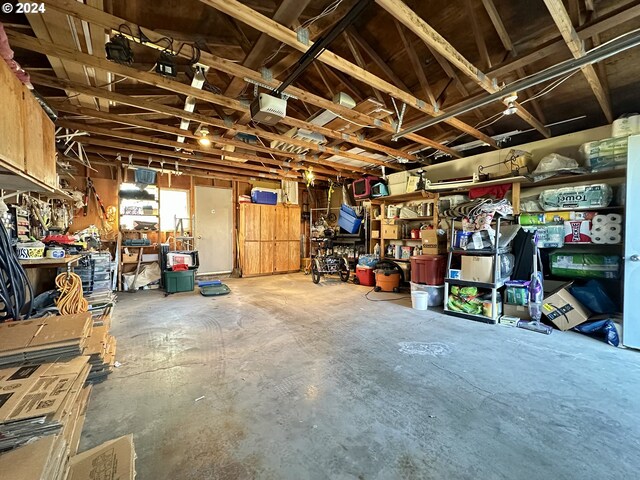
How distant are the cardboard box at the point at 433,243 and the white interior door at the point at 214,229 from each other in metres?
5.40

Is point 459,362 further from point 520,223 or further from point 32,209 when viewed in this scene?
point 32,209

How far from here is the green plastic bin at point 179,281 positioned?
18.1 ft

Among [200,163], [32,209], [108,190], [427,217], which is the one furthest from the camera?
[200,163]

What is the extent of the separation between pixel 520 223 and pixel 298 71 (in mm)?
4081

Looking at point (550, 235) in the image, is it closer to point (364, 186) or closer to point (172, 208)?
point (364, 186)

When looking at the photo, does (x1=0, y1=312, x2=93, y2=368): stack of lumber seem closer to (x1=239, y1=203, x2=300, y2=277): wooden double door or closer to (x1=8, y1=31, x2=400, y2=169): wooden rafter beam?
(x1=8, y1=31, x2=400, y2=169): wooden rafter beam

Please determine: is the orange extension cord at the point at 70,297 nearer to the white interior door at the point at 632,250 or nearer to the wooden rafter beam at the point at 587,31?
the wooden rafter beam at the point at 587,31

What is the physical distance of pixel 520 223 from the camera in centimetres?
416

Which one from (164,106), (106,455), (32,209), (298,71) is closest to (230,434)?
(106,455)

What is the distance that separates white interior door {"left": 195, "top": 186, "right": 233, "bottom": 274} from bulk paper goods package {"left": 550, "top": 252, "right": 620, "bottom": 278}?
733 centimetres

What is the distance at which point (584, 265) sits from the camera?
3.68 meters

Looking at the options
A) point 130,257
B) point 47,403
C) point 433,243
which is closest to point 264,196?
point 130,257

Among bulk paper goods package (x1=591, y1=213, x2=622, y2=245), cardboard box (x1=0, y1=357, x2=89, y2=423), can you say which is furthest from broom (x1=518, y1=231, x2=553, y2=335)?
cardboard box (x1=0, y1=357, x2=89, y2=423)

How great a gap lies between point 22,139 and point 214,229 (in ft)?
18.2
